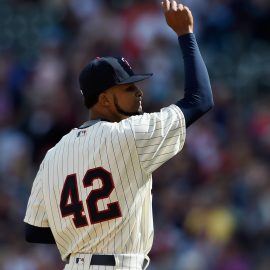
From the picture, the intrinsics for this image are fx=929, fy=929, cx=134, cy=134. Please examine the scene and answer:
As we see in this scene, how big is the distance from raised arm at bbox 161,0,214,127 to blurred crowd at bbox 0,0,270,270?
15.5ft

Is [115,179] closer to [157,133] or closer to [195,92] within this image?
[157,133]

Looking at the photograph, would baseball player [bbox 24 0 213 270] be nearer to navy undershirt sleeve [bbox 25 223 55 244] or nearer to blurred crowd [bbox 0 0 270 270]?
navy undershirt sleeve [bbox 25 223 55 244]

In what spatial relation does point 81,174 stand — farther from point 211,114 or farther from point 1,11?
point 1,11

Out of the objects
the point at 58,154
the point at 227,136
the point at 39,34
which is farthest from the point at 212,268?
the point at 58,154

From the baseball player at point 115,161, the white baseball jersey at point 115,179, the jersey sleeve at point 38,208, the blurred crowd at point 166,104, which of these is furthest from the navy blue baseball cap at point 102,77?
the blurred crowd at point 166,104

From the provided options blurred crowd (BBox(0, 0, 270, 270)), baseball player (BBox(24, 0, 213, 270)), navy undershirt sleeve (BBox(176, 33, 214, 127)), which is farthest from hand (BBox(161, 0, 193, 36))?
blurred crowd (BBox(0, 0, 270, 270))

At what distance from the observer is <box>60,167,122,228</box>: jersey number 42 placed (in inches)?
164

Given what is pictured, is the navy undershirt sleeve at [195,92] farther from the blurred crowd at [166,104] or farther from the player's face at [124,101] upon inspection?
the blurred crowd at [166,104]

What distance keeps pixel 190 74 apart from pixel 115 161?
518 millimetres

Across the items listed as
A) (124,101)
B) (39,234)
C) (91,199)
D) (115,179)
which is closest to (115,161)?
(115,179)

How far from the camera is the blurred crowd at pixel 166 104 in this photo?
8.91 meters

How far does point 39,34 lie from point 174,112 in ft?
23.4

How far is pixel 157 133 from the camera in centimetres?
412

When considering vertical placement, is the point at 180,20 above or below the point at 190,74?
above
